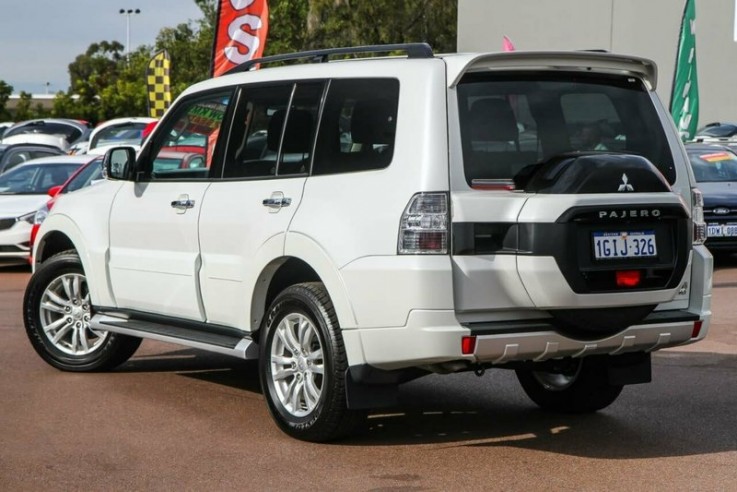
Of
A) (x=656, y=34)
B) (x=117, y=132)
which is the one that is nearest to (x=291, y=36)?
(x=656, y=34)

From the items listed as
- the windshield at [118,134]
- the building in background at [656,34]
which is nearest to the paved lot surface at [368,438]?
the windshield at [118,134]

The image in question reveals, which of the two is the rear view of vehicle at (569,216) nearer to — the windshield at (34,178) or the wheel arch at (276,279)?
the wheel arch at (276,279)

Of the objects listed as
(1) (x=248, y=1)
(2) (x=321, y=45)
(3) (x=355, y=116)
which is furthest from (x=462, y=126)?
(2) (x=321, y=45)

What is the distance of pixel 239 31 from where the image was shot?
60.6 ft

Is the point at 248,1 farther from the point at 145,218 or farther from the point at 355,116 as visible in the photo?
the point at 355,116

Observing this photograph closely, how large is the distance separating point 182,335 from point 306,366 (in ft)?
4.18

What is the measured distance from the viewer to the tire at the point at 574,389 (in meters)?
7.72

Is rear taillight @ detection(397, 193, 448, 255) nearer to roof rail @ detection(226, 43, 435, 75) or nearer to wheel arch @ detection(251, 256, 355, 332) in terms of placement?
wheel arch @ detection(251, 256, 355, 332)

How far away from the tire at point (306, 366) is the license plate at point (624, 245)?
1.37 m

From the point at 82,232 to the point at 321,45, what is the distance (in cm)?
4198

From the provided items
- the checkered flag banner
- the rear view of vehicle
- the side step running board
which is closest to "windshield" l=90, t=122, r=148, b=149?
the checkered flag banner

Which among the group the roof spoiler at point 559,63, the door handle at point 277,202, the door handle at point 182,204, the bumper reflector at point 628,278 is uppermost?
the roof spoiler at point 559,63

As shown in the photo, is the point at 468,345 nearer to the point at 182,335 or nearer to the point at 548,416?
the point at 548,416

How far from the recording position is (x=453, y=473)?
21.0ft
